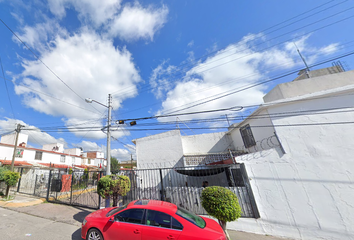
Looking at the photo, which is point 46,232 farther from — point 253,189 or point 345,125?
point 345,125

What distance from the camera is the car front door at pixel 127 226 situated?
12.6 ft

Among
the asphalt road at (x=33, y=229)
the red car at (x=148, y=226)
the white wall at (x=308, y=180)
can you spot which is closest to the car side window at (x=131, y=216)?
the red car at (x=148, y=226)

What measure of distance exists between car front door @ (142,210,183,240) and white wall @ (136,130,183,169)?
9484 millimetres

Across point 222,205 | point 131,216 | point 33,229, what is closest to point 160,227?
point 131,216

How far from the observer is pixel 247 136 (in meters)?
11.0

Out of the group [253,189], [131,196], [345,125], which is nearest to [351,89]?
[345,125]

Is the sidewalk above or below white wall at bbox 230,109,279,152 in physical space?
below

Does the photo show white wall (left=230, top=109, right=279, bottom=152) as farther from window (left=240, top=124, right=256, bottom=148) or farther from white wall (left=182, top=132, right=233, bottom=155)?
white wall (left=182, top=132, right=233, bottom=155)

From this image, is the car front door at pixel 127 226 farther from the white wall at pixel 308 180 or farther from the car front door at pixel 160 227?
the white wall at pixel 308 180

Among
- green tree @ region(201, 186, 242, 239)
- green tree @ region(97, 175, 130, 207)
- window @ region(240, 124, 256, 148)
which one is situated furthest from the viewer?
window @ region(240, 124, 256, 148)

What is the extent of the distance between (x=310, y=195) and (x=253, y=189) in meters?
2.35

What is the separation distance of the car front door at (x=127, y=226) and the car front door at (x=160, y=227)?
23cm

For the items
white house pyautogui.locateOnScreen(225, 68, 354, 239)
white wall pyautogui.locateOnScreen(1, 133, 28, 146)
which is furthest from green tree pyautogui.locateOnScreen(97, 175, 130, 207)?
white wall pyautogui.locateOnScreen(1, 133, 28, 146)

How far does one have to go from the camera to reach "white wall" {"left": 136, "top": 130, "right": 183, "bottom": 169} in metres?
13.6
